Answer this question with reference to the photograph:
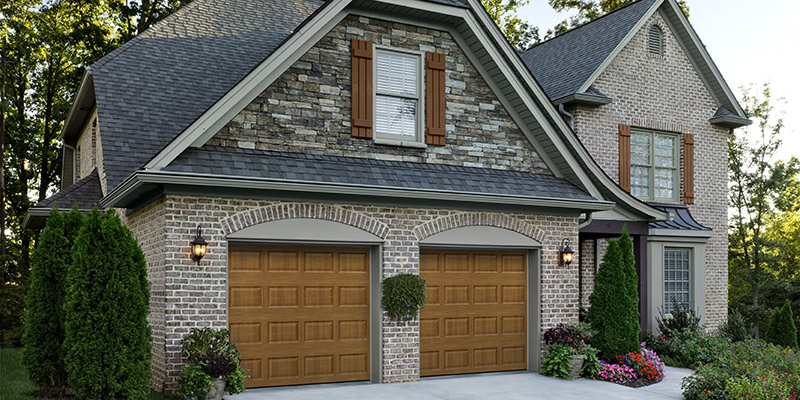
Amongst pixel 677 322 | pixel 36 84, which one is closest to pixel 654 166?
pixel 677 322

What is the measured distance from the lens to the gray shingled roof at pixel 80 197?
14.4m

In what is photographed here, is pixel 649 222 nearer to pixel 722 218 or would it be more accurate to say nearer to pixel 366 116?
pixel 722 218

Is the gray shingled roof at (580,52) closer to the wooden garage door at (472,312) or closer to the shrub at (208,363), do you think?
the wooden garage door at (472,312)

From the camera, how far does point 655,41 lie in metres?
19.3

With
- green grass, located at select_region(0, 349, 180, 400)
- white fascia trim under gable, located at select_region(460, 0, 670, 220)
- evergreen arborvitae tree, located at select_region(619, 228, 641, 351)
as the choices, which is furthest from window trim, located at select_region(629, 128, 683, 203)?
green grass, located at select_region(0, 349, 180, 400)

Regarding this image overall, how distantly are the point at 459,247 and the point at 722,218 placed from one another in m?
10.4

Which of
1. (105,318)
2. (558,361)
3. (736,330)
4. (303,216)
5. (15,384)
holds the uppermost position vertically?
(303,216)

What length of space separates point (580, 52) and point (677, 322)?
24.1 ft

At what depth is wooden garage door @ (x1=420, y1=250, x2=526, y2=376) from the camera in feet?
41.3

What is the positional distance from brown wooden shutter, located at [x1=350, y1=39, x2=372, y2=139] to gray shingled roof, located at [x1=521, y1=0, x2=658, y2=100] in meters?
6.94

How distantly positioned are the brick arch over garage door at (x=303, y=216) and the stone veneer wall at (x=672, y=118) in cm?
778

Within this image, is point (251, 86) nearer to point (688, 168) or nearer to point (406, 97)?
point (406, 97)

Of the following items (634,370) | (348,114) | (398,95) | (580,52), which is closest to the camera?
(348,114)

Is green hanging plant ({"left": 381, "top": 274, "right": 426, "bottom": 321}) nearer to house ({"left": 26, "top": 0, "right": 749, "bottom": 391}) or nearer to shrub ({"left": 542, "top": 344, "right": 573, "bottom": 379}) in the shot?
house ({"left": 26, "top": 0, "right": 749, "bottom": 391})
